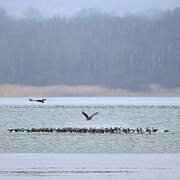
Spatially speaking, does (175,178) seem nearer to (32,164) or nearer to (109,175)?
(109,175)

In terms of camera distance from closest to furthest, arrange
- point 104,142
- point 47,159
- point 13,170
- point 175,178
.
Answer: point 175,178, point 13,170, point 47,159, point 104,142

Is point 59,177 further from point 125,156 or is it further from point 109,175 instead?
point 125,156

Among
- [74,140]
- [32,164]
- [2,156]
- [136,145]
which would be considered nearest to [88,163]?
[32,164]

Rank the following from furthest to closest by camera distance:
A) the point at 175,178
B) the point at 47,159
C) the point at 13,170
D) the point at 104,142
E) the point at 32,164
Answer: the point at 104,142
the point at 47,159
the point at 32,164
the point at 13,170
the point at 175,178

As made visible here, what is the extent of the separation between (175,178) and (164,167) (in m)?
1.93

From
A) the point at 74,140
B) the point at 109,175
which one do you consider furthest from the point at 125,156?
the point at 74,140

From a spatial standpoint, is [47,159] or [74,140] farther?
[74,140]

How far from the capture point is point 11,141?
35469 mm

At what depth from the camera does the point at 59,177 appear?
1471 centimetres

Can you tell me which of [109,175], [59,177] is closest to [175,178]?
[109,175]

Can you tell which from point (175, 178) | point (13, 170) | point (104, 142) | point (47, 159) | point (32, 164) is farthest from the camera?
point (104, 142)

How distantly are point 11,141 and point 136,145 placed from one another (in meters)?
8.45

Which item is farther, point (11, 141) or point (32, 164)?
point (11, 141)

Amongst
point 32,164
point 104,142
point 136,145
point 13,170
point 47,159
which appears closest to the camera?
point 13,170
